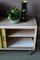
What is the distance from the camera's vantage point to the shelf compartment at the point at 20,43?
5.94 ft

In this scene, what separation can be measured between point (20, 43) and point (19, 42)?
1.2 inches

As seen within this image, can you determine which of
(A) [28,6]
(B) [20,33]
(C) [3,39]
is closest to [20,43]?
(B) [20,33]

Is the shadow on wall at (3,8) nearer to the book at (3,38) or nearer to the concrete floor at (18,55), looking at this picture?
the book at (3,38)

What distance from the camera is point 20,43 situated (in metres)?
1.87

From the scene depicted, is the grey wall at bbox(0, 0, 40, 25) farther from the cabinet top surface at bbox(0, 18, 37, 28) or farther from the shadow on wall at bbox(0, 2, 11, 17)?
the cabinet top surface at bbox(0, 18, 37, 28)

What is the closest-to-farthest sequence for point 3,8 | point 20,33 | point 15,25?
point 15,25, point 20,33, point 3,8

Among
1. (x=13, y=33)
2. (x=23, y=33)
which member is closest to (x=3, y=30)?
(x=13, y=33)

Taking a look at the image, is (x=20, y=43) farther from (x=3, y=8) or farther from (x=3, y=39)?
(x=3, y=8)

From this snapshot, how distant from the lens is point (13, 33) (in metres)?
1.83

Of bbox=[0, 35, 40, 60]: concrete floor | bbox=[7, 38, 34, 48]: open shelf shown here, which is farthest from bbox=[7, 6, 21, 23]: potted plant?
bbox=[0, 35, 40, 60]: concrete floor

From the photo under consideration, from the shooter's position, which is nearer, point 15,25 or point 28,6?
point 15,25

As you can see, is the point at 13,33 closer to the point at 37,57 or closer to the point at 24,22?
the point at 24,22

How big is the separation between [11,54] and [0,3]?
2.79 ft

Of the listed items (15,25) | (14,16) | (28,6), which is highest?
(28,6)
